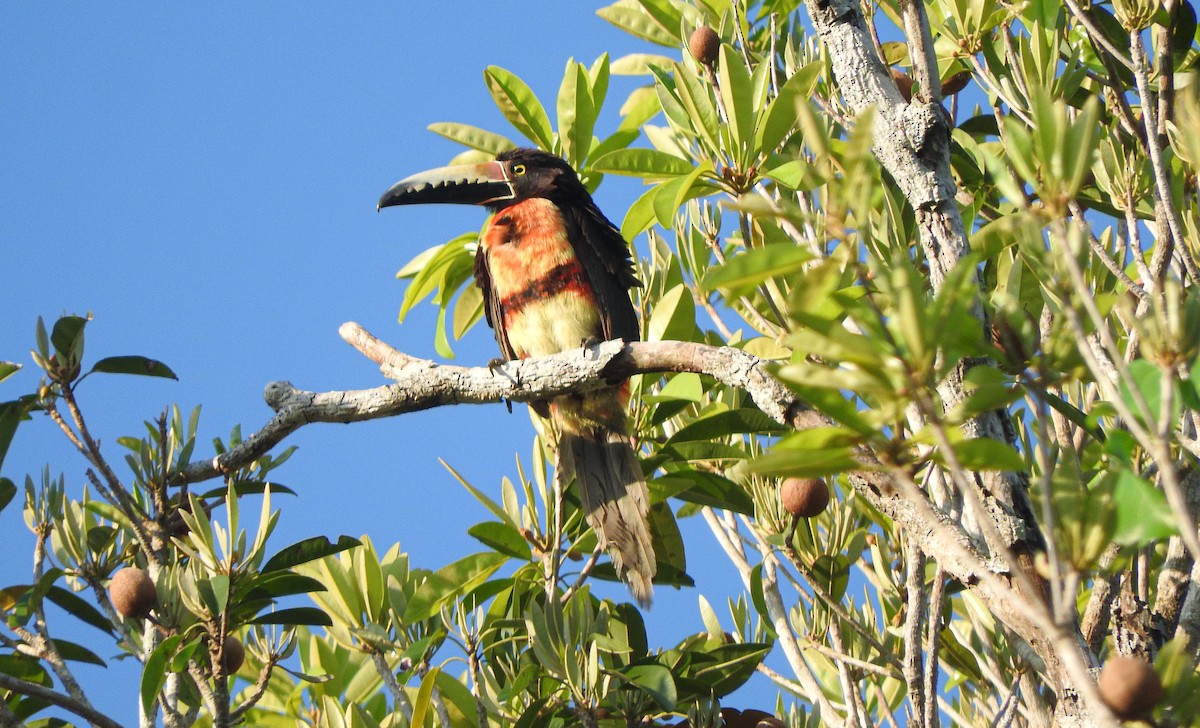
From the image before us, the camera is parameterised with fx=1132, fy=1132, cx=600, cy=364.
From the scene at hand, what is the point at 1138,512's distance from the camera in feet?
4.09

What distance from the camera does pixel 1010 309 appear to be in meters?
1.37

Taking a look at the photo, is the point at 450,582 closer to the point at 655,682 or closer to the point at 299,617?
the point at 299,617

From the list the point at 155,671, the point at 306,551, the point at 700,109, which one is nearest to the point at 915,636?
the point at 700,109

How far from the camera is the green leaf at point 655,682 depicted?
7.88ft

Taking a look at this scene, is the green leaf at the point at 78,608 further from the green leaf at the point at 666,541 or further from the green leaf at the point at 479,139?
the green leaf at the point at 479,139

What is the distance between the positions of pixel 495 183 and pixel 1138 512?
153 inches

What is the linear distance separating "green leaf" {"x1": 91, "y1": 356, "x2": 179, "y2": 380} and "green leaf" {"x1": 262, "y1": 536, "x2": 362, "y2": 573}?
771 mm

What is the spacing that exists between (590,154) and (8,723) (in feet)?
7.48

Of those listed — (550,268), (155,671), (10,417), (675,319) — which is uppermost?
(550,268)

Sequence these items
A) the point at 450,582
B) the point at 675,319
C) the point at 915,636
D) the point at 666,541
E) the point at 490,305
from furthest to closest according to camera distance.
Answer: the point at 490,305 < the point at 666,541 < the point at 675,319 < the point at 450,582 < the point at 915,636

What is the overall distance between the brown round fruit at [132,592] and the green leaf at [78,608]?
457 mm

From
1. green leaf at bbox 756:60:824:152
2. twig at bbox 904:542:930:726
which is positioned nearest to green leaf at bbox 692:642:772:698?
twig at bbox 904:542:930:726

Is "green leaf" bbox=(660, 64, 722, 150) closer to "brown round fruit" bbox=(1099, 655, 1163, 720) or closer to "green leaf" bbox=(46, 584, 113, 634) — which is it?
"brown round fruit" bbox=(1099, 655, 1163, 720)

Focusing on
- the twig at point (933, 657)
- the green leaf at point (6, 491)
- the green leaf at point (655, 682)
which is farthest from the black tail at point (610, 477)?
the green leaf at point (6, 491)
